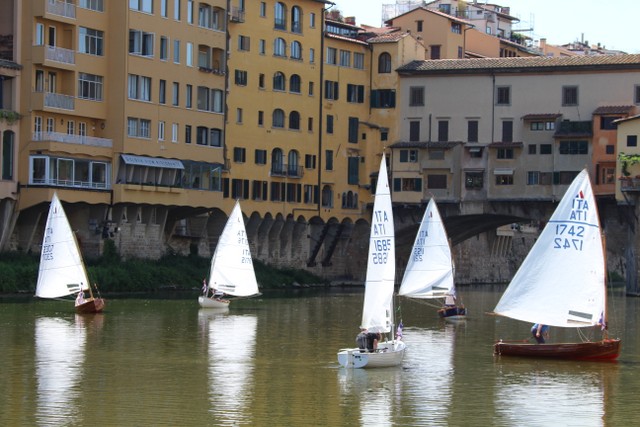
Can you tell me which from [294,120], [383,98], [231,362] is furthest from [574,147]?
[231,362]

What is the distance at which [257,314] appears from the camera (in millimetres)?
75125

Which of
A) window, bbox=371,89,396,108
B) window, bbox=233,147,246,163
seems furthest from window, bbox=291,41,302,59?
window, bbox=233,147,246,163

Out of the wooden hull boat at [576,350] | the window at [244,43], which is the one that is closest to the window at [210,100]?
the window at [244,43]

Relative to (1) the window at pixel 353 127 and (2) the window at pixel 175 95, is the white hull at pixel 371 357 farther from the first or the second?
(1) the window at pixel 353 127

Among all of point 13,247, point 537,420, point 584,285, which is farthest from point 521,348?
point 13,247

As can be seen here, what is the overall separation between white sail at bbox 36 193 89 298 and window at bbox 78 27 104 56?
677 inches

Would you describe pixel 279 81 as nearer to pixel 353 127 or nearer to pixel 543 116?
pixel 353 127

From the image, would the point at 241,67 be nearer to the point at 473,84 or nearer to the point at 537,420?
the point at 473,84

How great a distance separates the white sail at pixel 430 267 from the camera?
7769cm

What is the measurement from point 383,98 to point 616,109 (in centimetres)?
1653

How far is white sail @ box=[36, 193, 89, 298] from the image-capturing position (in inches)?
2879

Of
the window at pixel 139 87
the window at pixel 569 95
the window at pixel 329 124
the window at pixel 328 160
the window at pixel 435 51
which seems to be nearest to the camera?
the window at pixel 139 87

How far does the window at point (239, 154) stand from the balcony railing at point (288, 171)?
3079mm

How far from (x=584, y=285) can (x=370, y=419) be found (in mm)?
15742
